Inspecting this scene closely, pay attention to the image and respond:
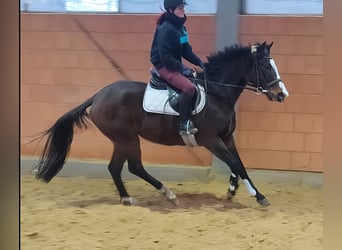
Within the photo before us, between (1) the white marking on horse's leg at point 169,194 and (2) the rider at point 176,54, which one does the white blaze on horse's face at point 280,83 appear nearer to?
(2) the rider at point 176,54

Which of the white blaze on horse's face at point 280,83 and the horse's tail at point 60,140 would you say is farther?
the horse's tail at point 60,140

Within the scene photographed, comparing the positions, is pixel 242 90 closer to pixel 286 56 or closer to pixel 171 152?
pixel 286 56

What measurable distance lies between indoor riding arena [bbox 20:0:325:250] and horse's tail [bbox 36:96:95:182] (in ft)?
0.06

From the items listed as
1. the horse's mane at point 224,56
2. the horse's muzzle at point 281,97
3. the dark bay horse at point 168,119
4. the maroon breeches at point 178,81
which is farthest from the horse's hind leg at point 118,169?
the horse's muzzle at point 281,97

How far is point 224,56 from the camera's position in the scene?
1.67 metres

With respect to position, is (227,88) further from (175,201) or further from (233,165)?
(175,201)

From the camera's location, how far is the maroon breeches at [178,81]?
166 cm

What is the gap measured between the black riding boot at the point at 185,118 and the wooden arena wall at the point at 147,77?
0.18 feet

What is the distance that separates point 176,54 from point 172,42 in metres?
0.03

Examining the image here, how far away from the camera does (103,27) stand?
171 centimetres

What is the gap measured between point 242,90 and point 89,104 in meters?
0.43

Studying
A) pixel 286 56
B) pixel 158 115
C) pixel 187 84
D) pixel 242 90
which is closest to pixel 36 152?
pixel 158 115

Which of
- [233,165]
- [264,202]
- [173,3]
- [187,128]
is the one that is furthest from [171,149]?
[173,3]

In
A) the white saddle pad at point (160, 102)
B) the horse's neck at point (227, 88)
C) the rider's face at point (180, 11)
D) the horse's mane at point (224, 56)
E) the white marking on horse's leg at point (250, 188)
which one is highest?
the rider's face at point (180, 11)
